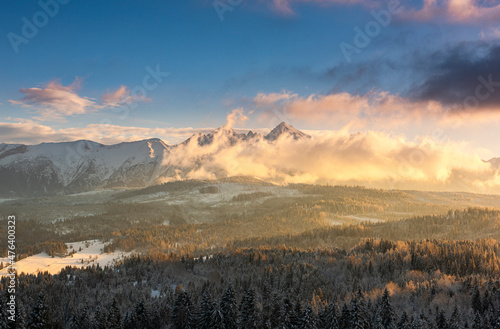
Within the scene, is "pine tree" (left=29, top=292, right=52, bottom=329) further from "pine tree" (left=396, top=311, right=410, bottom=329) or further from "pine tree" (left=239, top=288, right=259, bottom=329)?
"pine tree" (left=396, top=311, right=410, bottom=329)

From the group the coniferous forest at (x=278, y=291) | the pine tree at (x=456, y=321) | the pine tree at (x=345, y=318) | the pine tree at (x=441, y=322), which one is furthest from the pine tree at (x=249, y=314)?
the pine tree at (x=456, y=321)

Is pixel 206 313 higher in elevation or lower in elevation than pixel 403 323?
lower

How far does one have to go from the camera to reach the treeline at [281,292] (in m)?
93.6

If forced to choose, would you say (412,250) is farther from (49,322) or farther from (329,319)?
(49,322)

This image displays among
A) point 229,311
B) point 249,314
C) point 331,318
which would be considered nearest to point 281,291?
point 249,314

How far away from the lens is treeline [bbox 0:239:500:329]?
9362 cm

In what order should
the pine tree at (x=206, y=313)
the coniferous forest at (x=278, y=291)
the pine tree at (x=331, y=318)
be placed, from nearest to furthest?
the pine tree at (x=331, y=318) → the coniferous forest at (x=278, y=291) → the pine tree at (x=206, y=313)

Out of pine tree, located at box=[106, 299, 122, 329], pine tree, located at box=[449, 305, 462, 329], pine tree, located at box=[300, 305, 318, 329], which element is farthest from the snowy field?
pine tree, located at box=[449, 305, 462, 329]

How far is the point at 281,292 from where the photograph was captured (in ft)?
430

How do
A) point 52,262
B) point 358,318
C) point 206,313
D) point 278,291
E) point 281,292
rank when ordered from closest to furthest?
1. point 358,318
2. point 206,313
3. point 278,291
4. point 281,292
5. point 52,262

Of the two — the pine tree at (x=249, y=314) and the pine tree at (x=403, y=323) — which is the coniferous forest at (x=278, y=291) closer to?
the pine tree at (x=249, y=314)

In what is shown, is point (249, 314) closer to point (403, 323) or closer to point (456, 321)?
point (403, 323)

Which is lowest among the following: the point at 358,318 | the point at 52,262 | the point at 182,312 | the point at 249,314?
the point at 52,262

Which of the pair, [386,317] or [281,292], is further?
[281,292]
